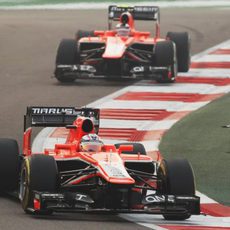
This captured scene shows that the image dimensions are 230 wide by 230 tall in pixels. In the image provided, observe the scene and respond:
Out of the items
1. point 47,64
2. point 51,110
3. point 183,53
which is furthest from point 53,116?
point 47,64

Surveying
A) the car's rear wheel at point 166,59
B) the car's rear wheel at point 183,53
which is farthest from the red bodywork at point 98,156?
the car's rear wheel at point 183,53

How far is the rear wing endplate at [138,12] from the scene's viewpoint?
3042 centimetres

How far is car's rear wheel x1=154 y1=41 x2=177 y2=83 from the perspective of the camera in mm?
27859

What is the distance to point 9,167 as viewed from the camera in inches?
611

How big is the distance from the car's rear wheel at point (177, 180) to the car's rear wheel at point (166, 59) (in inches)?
516

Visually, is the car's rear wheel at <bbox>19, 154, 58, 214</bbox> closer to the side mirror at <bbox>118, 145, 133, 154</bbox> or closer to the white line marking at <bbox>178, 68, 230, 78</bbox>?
the side mirror at <bbox>118, 145, 133, 154</bbox>

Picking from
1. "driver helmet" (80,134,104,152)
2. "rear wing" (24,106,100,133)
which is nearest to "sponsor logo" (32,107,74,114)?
"rear wing" (24,106,100,133)

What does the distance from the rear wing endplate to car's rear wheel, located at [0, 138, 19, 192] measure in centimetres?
1512

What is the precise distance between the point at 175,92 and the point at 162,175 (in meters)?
11.9

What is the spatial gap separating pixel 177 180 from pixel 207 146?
4977 millimetres

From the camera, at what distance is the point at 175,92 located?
26641 millimetres

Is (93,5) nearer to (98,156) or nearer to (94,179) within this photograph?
(98,156)

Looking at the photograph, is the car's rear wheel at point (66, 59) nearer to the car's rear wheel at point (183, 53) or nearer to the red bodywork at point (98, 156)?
the car's rear wheel at point (183, 53)

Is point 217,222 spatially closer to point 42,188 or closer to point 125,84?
point 42,188
